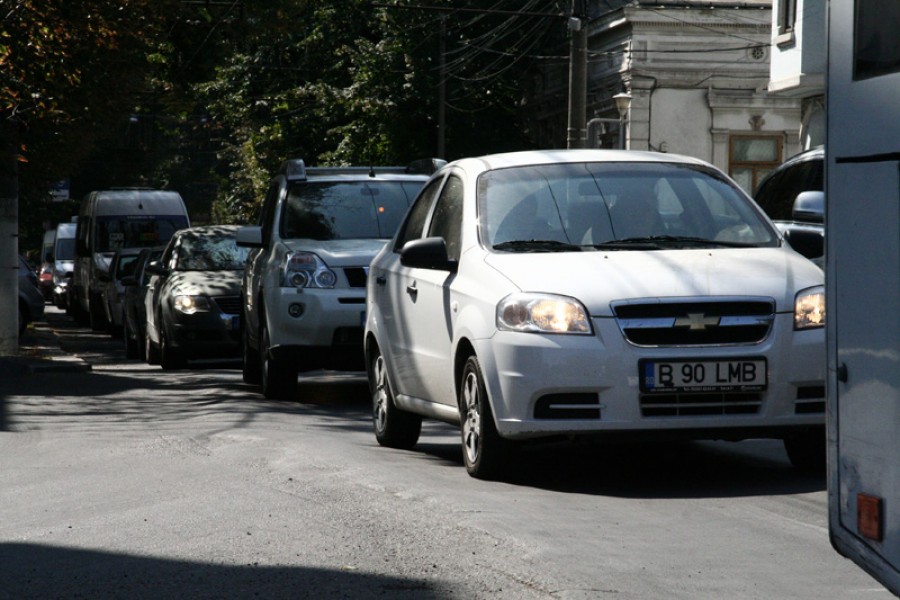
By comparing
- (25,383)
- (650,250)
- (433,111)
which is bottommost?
(25,383)

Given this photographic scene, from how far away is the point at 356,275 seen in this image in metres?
13.6

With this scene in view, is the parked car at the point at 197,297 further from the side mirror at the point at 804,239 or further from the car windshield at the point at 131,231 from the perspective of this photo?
the car windshield at the point at 131,231

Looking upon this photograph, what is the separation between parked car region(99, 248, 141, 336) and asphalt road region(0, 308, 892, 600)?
1780 cm

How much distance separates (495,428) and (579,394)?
0.54 metres

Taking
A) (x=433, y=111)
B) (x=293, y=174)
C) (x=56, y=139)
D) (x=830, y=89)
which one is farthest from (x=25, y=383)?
(x=433, y=111)

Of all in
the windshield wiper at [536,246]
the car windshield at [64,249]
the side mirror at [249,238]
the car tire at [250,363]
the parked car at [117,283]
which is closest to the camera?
the windshield wiper at [536,246]

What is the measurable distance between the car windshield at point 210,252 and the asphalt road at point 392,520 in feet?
27.0

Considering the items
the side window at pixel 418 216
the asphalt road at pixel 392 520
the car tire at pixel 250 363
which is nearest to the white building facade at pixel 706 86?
the car tire at pixel 250 363

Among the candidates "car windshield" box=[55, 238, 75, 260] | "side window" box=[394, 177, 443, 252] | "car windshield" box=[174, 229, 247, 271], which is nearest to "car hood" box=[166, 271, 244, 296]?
"car windshield" box=[174, 229, 247, 271]

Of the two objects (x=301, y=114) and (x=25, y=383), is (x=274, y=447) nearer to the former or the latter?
(x=25, y=383)

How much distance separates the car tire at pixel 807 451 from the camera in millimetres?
8445

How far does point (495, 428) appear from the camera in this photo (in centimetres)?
809

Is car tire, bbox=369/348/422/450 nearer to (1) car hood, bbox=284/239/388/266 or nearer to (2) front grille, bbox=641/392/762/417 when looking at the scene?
(2) front grille, bbox=641/392/762/417

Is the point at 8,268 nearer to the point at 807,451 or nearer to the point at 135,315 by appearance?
the point at 135,315
